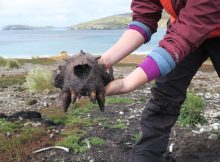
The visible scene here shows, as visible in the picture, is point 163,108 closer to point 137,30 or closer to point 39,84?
point 137,30

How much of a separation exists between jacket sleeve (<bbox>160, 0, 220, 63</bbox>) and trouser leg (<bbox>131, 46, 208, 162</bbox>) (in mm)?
1648

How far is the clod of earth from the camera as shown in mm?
4336

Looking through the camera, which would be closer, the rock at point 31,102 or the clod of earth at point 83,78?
the clod of earth at point 83,78

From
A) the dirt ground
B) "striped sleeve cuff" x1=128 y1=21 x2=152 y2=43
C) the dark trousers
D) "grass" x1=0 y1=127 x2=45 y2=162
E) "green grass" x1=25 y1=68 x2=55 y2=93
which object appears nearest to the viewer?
"striped sleeve cuff" x1=128 y1=21 x2=152 y2=43

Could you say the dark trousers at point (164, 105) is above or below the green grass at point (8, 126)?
above

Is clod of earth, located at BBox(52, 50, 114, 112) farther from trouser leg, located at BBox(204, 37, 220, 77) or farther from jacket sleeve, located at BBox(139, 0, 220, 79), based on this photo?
trouser leg, located at BBox(204, 37, 220, 77)

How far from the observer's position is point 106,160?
8.47 meters

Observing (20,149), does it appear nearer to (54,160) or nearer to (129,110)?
(54,160)

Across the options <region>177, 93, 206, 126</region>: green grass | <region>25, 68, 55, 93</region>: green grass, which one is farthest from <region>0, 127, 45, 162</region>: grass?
<region>25, 68, 55, 93</region>: green grass

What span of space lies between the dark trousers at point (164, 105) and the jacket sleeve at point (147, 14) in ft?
2.18

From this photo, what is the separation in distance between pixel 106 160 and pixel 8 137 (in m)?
2.41

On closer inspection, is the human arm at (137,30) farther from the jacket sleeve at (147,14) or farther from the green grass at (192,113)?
the green grass at (192,113)

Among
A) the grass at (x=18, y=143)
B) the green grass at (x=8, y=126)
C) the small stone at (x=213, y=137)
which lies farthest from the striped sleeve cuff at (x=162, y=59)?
the green grass at (x=8, y=126)

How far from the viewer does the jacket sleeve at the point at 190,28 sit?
4.47 metres
